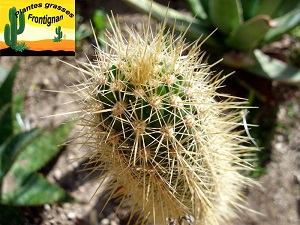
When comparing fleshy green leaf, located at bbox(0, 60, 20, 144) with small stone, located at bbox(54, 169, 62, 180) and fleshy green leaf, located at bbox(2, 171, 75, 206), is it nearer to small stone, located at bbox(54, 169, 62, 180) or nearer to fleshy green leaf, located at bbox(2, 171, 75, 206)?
fleshy green leaf, located at bbox(2, 171, 75, 206)

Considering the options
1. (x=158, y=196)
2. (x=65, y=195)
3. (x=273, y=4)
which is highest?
(x=273, y=4)

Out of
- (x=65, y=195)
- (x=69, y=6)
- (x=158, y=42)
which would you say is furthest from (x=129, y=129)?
(x=65, y=195)

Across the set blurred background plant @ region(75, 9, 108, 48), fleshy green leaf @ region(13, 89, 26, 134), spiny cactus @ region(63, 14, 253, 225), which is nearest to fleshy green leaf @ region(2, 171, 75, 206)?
fleshy green leaf @ region(13, 89, 26, 134)

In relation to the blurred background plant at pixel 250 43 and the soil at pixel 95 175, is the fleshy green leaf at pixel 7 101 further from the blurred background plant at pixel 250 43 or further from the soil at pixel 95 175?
the blurred background plant at pixel 250 43

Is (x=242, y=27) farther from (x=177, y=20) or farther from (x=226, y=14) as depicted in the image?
(x=177, y=20)

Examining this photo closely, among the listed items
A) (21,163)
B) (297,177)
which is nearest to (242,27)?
(297,177)

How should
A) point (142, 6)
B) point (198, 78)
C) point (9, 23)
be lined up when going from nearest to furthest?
point (198, 78) → point (9, 23) → point (142, 6)

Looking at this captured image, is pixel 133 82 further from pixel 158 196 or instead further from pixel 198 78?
pixel 158 196
